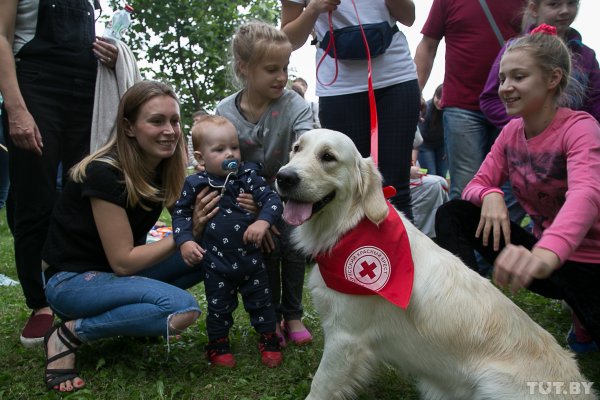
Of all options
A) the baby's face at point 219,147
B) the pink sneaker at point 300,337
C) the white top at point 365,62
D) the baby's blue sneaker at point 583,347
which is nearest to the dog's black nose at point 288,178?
the baby's face at point 219,147

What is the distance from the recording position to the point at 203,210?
2660 millimetres

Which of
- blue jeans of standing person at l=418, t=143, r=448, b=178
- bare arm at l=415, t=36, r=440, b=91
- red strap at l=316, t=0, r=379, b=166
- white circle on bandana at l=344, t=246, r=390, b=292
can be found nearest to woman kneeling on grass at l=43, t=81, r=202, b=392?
white circle on bandana at l=344, t=246, r=390, b=292

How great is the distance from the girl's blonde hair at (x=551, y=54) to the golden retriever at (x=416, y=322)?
3.15ft

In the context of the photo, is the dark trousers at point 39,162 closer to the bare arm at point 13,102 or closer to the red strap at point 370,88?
the bare arm at point 13,102

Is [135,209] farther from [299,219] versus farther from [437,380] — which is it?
[437,380]

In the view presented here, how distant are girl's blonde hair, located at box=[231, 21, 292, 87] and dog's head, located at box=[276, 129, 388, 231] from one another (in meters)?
0.73

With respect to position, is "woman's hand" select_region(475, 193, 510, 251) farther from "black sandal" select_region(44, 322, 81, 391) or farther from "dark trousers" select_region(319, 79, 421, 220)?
"black sandal" select_region(44, 322, 81, 391)

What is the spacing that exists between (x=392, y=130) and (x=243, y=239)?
44.4 inches

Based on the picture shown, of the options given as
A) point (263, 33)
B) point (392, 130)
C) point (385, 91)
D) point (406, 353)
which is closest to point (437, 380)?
point (406, 353)

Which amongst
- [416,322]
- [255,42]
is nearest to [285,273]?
[416,322]

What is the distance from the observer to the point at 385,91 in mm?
3049

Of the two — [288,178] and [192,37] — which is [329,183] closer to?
[288,178]

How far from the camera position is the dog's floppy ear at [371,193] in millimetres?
2225

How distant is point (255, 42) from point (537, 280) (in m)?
Result: 1.96
